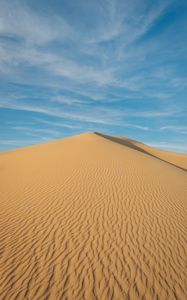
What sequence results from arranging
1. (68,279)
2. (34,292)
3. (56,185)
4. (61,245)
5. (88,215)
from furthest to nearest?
(56,185)
(88,215)
(61,245)
(68,279)
(34,292)

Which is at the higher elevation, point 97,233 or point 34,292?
point 97,233

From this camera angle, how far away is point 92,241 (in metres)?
6.25

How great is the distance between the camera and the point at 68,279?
476 cm

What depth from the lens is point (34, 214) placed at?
323 inches

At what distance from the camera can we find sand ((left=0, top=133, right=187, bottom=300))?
180 inches

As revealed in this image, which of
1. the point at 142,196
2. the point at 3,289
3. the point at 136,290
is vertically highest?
the point at 142,196

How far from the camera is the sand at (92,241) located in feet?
15.0

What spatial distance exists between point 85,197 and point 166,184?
6.46 m

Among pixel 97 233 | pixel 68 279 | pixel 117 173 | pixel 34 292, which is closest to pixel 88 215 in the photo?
pixel 97 233

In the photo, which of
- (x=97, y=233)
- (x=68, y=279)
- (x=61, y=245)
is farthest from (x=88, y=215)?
(x=68, y=279)

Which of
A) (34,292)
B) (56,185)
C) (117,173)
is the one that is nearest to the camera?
(34,292)

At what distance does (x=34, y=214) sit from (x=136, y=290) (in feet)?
16.9

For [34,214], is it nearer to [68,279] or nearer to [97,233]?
[97,233]

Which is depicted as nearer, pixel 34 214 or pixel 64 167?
pixel 34 214
